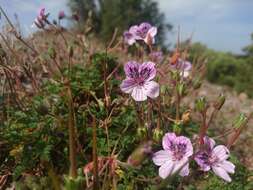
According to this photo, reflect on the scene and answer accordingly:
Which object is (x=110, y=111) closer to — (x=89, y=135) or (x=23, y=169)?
(x=89, y=135)

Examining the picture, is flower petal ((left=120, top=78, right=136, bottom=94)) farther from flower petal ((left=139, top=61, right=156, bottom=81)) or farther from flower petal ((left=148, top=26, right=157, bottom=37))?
flower petal ((left=148, top=26, right=157, bottom=37))

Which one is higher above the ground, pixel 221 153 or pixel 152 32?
pixel 152 32

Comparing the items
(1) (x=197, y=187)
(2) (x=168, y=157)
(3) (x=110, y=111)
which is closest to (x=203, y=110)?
(2) (x=168, y=157)

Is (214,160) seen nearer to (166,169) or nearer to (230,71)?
(166,169)

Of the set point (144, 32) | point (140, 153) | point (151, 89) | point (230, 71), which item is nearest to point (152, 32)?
point (144, 32)

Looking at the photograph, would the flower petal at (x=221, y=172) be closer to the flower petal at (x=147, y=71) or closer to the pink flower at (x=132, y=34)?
the flower petal at (x=147, y=71)

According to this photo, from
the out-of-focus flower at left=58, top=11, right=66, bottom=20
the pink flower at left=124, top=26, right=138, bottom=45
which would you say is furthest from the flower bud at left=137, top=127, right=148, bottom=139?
the out-of-focus flower at left=58, top=11, right=66, bottom=20
